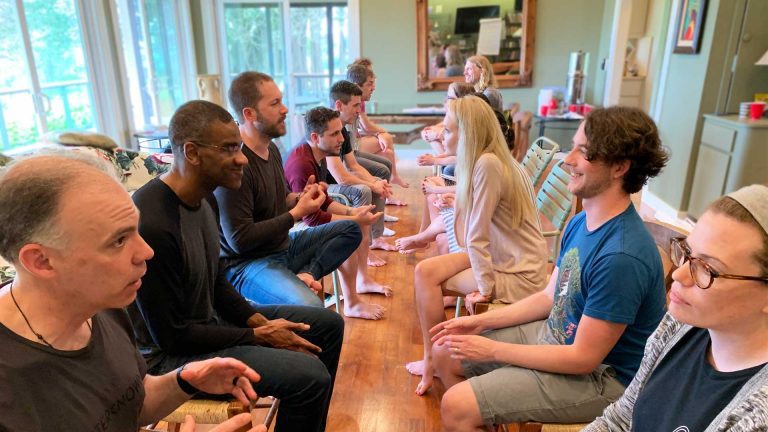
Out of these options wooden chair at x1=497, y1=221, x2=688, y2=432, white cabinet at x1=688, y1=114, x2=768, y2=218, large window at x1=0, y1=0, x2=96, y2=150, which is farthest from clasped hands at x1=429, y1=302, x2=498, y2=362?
large window at x1=0, y1=0, x2=96, y2=150

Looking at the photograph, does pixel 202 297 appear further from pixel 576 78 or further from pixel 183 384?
pixel 576 78

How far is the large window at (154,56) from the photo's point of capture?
463cm

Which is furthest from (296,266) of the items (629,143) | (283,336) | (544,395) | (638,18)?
(638,18)

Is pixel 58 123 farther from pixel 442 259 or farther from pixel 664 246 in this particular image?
pixel 664 246

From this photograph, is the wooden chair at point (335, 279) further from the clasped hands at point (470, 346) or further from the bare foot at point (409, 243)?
the clasped hands at point (470, 346)

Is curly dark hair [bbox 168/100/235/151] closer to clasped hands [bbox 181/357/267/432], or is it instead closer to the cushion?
clasped hands [bbox 181/357/267/432]

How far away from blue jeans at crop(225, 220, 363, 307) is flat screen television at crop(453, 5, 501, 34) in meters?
4.41

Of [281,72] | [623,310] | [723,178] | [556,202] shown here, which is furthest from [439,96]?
[623,310]

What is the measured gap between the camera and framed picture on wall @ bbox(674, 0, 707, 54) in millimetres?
3791

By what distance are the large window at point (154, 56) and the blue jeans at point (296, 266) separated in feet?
10.3

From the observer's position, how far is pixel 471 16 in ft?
19.2

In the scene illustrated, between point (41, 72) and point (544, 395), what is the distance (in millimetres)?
4057

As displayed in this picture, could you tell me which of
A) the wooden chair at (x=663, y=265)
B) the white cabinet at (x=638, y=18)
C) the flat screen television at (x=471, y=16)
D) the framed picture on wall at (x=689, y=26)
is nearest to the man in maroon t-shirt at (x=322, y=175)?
the wooden chair at (x=663, y=265)

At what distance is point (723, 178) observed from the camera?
3.56 m
